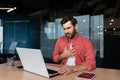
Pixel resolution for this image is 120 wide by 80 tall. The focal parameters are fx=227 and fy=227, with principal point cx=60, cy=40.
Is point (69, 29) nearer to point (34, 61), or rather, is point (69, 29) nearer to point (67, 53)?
point (67, 53)

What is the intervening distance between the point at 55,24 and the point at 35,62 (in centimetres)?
350

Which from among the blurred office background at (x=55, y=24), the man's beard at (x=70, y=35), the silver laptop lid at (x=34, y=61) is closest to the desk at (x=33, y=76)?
the silver laptop lid at (x=34, y=61)

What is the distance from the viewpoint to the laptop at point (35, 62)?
180 centimetres

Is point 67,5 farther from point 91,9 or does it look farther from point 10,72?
point 10,72

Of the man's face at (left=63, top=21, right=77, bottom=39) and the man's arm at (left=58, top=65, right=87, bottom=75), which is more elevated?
the man's face at (left=63, top=21, right=77, bottom=39)

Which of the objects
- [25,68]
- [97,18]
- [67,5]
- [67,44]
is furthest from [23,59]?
[67,5]

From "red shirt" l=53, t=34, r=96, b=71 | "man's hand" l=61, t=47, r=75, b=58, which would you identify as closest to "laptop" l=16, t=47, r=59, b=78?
"man's hand" l=61, t=47, r=75, b=58

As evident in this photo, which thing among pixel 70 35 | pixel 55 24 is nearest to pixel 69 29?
pixel 70 35

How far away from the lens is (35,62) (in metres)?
1.89

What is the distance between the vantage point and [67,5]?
5.17m

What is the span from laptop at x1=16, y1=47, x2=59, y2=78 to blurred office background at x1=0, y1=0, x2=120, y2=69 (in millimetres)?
2788

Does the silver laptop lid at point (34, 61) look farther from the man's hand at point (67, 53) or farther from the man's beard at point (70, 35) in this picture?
the man's beard at point (70, 35)

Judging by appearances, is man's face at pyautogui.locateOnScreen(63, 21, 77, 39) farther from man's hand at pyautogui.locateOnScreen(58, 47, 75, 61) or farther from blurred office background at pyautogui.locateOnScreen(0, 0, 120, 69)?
blurred office background at pyautogui.locateOnScreen(0, 0, 120, 69)

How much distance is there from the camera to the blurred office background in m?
4.72
